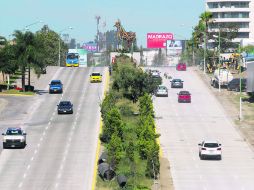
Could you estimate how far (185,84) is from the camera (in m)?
127

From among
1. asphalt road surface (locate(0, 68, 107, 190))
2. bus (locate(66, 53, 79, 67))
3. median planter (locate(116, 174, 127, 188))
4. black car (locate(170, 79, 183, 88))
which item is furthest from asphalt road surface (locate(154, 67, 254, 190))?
bus (locate(66, 53, 79, 67))

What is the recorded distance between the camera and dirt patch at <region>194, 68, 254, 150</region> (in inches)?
3257

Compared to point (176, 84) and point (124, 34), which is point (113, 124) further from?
point (124, 34)

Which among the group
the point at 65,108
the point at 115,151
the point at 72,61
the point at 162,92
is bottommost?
the point at 115,151

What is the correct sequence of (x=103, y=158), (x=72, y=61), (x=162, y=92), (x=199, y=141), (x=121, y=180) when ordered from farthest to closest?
→ (x=72, y=61)
(x=162, y=92)
(x=199, y=141)
(x=103, y=158)
(x=121, y=180)

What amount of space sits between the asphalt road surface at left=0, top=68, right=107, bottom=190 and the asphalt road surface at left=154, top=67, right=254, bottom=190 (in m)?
7.06

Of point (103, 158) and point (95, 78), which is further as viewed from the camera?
point (95, 78)

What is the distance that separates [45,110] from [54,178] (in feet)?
115

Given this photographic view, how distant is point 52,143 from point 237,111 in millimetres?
29423

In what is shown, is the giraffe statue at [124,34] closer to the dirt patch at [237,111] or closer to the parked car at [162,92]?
the dirt patch at [237,111]

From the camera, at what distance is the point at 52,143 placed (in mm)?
75438

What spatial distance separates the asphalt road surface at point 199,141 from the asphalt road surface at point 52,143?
7.06 metres

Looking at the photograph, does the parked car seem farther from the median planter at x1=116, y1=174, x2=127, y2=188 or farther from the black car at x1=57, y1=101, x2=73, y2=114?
the median planter at x1=116, y1=174, x2=127, y2=188

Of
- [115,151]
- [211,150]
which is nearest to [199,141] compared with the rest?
[211,150]
